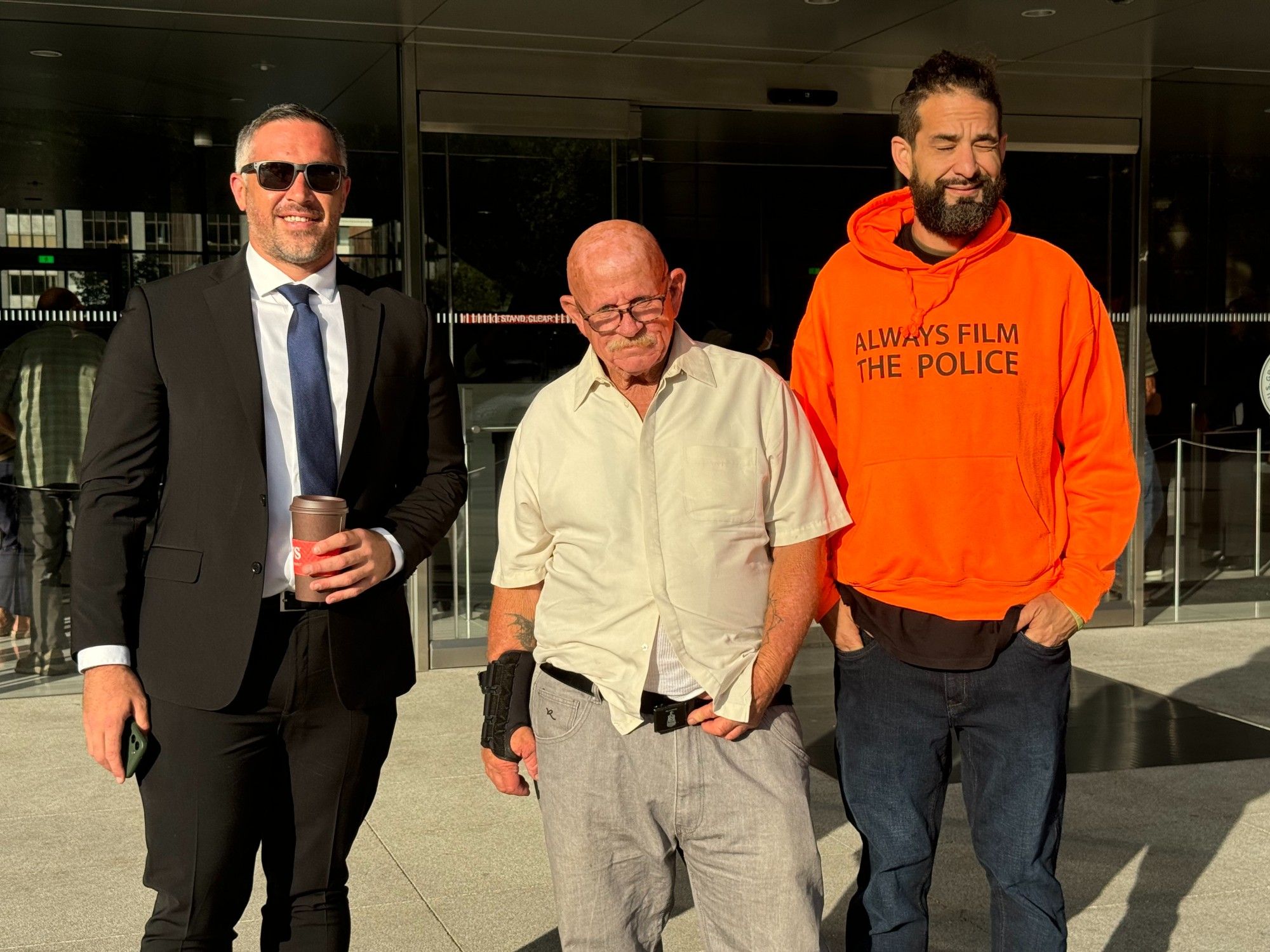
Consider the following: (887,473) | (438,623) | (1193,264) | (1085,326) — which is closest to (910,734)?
(887,473)

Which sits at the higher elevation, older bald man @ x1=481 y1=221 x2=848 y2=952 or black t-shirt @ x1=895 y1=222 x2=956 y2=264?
black t-shirt @ x1=895 y1=222 x2=956 y2=264

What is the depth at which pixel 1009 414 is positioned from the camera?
3016mm

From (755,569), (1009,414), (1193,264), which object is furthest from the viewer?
(1193,264)

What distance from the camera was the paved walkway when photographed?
4.37 meters

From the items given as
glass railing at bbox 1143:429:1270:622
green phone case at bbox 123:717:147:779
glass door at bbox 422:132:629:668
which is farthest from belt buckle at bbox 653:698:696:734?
glass railing at bbox 1143:429:1270:622

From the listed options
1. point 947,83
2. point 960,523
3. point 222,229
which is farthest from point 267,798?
point 222,229

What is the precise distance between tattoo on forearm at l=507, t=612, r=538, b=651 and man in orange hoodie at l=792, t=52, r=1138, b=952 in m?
0.68

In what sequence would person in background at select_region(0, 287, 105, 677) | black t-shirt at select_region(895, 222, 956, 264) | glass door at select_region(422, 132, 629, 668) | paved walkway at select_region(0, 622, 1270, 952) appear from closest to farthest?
black t-shirt at select_region(895, 222, 956, 264)
paved walkway at select_region(0, 622, 1270, 952)
person in background at select_region(0, 287, 105, 677)
glass door at select_region(422, 132, 629, 668)

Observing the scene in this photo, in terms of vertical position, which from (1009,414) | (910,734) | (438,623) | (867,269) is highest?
(867,269)

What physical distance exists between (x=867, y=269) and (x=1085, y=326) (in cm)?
47

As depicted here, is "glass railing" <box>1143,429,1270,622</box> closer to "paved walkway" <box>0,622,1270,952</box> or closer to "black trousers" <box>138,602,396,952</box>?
"paved walkway" <box>0,622,1270,952</box>

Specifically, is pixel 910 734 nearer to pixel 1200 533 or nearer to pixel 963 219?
pixel 963 219

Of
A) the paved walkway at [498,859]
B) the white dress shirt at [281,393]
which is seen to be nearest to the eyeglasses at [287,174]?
the white dress shirt at [281,393]

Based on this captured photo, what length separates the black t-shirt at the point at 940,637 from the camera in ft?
9.91
